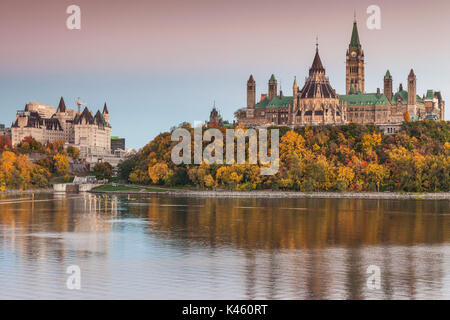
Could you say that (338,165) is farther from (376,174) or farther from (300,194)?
(300,194)

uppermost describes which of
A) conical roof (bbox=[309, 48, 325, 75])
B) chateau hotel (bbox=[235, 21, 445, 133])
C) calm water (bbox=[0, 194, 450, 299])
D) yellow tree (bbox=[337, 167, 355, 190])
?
conical roof (bbox=[309, 48, 325, 75])

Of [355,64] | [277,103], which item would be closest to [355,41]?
[355,64]

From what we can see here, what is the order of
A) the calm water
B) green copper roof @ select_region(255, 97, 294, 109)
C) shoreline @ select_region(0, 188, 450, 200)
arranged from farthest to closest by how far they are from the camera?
green copper roof @ select_region(255, 97, 294, 109) → shoreline @ select_region(0, 188, 450, 200) → the calm water

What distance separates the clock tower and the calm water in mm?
115479

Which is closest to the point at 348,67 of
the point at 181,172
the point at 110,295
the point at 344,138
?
the point at 344,138

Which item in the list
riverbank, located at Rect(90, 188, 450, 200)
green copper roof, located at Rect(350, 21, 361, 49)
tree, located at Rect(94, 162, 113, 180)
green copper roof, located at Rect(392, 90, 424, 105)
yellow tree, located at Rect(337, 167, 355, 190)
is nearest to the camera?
riverbank, located at Rect(90, 188, 450, 200)

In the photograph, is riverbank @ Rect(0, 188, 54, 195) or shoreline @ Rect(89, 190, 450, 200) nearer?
shoreline @ Rect(89, 190, 450, 200)

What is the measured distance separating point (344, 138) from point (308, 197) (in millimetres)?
25146

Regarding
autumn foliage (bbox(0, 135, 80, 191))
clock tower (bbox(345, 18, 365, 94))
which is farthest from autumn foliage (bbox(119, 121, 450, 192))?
clock tower (bbox(345, 18, 365, 94))

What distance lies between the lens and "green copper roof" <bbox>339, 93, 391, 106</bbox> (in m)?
157

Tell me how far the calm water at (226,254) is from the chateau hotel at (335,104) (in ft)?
277

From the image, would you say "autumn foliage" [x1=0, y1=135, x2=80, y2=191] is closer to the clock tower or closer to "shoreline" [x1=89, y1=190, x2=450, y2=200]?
"shoreline" [x1=89, y1=190, x2=450, y2=200]

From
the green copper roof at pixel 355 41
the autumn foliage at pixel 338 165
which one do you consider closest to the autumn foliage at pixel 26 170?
the autumn foliage at pixel 338 165

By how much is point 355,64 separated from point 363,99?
20047 millimetres
